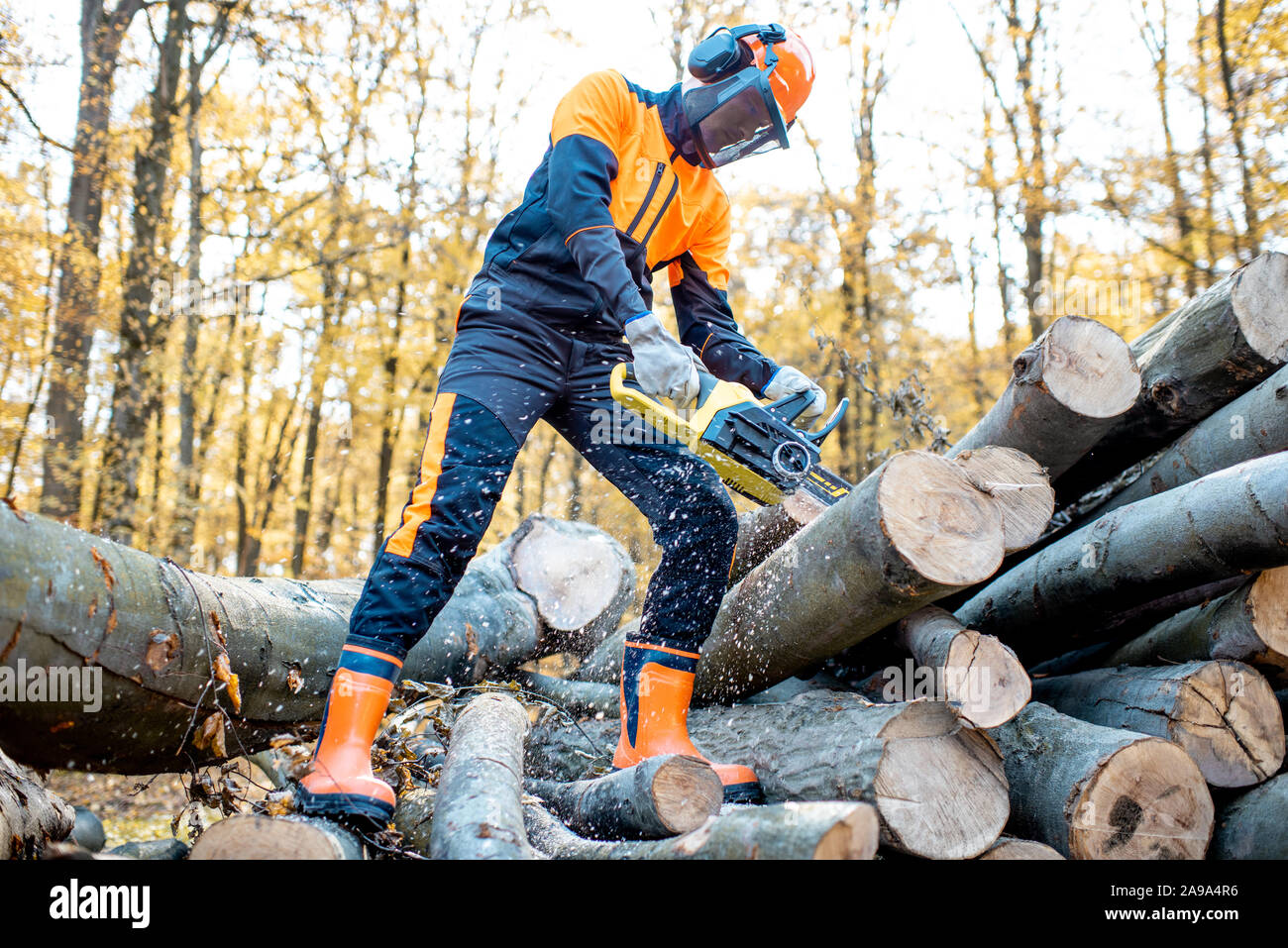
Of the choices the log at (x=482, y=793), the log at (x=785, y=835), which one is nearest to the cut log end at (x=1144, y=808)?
the log at (x=785, y=835)

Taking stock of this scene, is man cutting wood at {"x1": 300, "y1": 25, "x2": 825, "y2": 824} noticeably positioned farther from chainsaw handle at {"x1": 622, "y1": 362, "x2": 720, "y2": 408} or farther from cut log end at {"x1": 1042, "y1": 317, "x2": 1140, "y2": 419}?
cut log end at {"x1": 1042, "y1": 317, "x2": 1140, "y2": 419}

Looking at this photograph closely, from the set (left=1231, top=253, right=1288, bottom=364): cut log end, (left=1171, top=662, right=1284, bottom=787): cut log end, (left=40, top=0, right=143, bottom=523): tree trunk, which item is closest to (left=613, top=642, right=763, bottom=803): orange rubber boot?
(left=1171, top=662, right=1284, bottom=787): cut log end

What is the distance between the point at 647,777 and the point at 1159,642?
5.69ft

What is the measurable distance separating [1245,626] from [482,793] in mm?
2101

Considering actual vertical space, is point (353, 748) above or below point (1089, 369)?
below

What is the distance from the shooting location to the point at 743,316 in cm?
1334

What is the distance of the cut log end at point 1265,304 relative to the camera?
273cm

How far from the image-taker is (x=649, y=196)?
2803 millimetres

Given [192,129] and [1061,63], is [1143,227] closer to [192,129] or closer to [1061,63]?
[1061,63]

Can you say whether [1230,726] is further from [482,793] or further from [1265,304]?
[482,793]

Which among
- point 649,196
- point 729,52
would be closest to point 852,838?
point 649,196

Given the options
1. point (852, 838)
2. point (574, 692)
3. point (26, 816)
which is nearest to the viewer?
point (852, 838)

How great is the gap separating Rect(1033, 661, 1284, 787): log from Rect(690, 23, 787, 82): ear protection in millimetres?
2220
